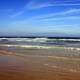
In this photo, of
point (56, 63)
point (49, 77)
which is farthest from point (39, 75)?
point (56, 63)

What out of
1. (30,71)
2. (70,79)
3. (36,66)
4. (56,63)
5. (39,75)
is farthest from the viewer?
(56,63)

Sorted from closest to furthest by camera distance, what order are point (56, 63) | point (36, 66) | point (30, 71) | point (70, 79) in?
1. point (70, 79)
2. point (30, 71)
3. point (36, 66)
4. point (56, 63)

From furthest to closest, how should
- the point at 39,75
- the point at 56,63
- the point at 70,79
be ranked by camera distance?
the point at 56,63, the point at 39,75, the point at 70,79

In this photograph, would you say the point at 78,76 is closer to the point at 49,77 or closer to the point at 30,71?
the point at 49,77

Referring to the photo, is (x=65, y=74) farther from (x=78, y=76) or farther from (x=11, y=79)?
(x=11, y=79)

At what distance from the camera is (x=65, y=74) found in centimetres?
737

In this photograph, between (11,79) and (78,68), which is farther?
(78,68)

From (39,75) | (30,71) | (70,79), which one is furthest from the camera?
(30,71)

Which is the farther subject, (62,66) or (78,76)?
(62,66)

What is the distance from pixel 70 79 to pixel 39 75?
→ 993 mm

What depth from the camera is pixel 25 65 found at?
350 inches

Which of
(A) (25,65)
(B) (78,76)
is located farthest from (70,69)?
(A) (25,65)

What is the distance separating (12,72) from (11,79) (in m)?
0.86

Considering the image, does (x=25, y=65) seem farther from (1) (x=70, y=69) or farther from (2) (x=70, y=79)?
(2) (x=70, y=79)
